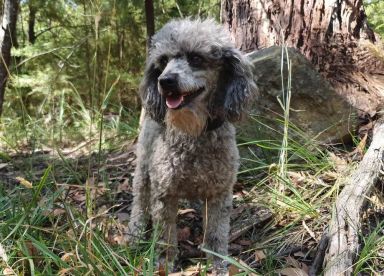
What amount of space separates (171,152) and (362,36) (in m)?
2.61

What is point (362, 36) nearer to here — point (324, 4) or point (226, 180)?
point (324, 4)

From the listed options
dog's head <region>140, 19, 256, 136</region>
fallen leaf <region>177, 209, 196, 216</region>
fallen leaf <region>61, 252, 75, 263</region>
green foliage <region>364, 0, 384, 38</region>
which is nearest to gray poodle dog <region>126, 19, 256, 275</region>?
dog's head <region>140, 19, 256, 136</region>

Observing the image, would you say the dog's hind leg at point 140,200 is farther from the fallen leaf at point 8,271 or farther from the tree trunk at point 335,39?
the tree trunk at point 335,39

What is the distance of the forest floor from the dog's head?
1.98 ft

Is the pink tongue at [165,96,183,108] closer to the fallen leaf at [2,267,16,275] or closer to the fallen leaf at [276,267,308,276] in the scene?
the fallen leaf at [276,267,308,276]

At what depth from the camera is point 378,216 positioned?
3.09m

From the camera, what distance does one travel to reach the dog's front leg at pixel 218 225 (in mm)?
3008

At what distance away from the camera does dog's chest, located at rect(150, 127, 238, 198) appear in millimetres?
2957

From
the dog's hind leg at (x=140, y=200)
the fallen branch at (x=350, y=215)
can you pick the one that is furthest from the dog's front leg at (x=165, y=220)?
the fallen branch at (x=350, y=215)

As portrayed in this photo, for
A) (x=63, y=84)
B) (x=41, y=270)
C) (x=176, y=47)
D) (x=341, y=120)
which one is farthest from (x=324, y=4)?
(x=63, y=84)

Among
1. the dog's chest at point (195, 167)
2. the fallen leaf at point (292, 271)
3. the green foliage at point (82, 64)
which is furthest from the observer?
the green foliage at point (82, 64)

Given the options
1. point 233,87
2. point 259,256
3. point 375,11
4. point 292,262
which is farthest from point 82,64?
point 292,262

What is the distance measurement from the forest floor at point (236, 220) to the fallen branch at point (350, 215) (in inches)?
3.7

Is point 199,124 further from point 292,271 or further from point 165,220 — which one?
point 292,271
